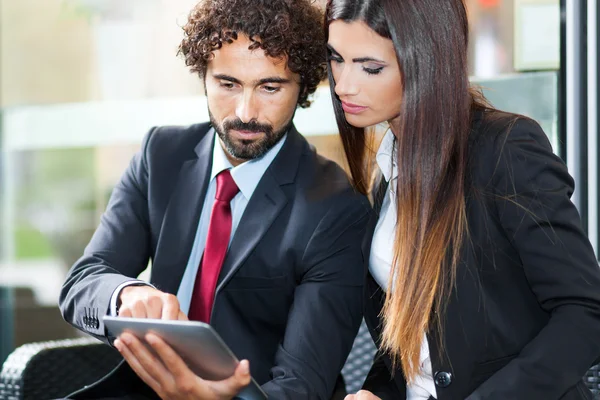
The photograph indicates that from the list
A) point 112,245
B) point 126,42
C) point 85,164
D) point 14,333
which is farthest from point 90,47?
point 112,245

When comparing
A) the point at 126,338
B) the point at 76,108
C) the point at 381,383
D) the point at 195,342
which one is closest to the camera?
the point at 195,342

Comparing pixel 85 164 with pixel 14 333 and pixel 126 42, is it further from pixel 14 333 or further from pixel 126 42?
pixel 14 333

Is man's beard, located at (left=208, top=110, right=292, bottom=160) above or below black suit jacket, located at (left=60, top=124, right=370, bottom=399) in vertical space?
above

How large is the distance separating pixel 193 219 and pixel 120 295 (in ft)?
1.05

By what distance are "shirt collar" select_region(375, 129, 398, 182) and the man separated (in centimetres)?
13

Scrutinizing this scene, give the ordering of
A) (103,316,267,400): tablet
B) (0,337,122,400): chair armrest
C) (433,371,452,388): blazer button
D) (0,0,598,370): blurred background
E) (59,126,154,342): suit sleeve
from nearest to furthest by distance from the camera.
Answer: (103,316,267,400): tablet → (433,371,452,388): blazer button → (59,126,154,342): suit sleeve → (0,337,122,400): chair armrest → (0,0,598,370): blurred background

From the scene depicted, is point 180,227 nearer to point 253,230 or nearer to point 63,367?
point 253,230

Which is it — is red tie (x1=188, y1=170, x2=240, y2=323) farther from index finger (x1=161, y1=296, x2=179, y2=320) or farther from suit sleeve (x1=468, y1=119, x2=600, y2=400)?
suit sleeve (x1=468, y1=119, x2=600, y2=400)

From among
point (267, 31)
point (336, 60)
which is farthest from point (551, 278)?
point (267, 31)

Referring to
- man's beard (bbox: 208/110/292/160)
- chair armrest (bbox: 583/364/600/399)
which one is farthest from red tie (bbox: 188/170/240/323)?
chair armrest (bbox: 583/364/600/399)

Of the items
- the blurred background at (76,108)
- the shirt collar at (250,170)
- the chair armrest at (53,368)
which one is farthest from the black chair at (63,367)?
the blurred background at (76,108)

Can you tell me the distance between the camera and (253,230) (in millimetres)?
2008

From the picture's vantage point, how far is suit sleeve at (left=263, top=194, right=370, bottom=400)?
188 cm

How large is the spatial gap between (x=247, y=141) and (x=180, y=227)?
0.28 metres
